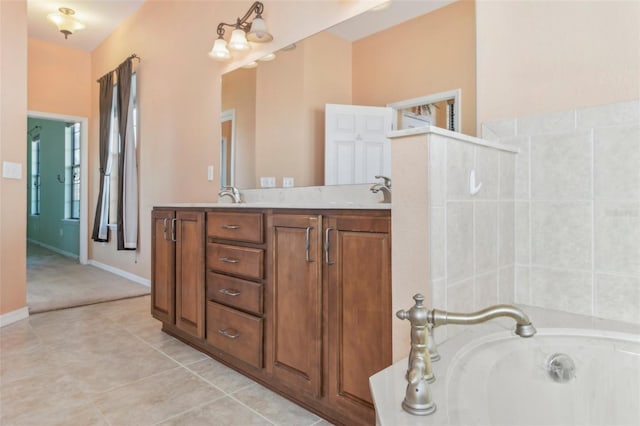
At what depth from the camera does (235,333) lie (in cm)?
188

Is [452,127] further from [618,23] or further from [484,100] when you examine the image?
[618,23]

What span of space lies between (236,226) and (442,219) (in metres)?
1.10

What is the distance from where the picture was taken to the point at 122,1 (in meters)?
4.07

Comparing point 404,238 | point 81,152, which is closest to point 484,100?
point 404,238

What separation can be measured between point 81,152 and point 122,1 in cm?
229

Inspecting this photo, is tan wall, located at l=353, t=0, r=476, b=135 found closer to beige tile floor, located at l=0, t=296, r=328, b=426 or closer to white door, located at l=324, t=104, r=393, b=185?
white door, located at l=324, t=104, r=393, b=185

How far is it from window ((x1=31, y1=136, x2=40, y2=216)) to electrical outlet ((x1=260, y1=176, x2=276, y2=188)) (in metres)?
6.63

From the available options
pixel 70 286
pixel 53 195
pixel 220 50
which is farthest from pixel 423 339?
pixel 53 195

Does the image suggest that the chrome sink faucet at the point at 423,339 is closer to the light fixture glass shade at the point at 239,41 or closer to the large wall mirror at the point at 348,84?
the large wall mirror at the point at 348,84

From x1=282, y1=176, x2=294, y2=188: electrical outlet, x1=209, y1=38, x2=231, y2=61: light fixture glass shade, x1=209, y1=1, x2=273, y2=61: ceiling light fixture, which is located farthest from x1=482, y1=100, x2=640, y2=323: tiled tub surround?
x1=209, y1=38, x2=231, y2=61: light fixture glass shade

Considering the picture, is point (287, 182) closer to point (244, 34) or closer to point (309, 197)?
point (309, 197)

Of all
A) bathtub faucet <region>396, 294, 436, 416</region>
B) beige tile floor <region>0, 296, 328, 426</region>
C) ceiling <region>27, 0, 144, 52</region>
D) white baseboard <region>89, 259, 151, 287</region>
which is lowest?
beige tile floor <region>0, 296, 328, 426</region>

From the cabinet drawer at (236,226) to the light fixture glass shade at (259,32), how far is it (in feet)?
4.13

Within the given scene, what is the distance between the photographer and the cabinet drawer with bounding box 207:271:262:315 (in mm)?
1761
